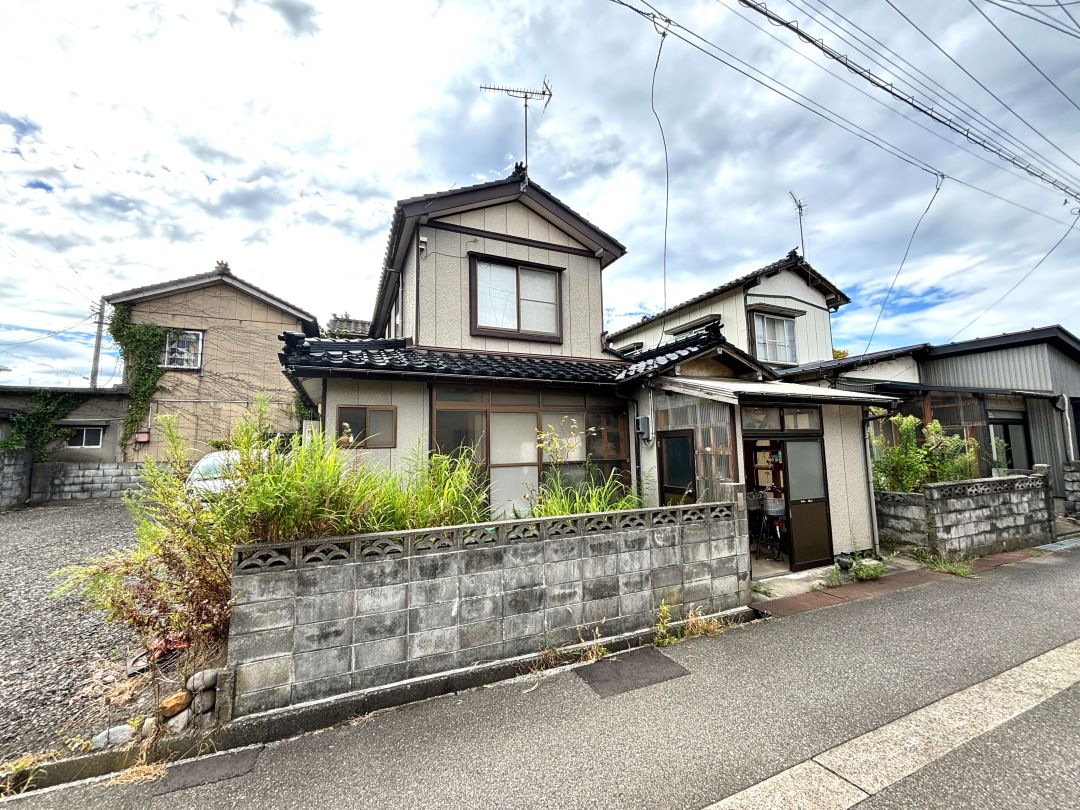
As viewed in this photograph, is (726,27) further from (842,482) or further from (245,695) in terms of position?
(245,695)

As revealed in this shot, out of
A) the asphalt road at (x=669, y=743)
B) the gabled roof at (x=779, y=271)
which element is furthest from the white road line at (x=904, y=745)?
the gabled roof at (x=779, y=271)

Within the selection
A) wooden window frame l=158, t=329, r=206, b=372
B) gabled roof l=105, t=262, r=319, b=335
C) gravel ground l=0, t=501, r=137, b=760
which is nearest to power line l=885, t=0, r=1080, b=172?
gravel ground l=0, t=501, r=137, b=760

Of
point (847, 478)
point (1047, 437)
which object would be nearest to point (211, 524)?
point (847, 478)

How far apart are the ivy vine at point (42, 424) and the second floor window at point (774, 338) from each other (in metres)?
19.9

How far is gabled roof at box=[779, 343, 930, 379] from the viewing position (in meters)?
9.20

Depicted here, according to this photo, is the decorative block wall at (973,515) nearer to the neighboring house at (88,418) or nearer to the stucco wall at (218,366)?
the stucco wall at (218,366)

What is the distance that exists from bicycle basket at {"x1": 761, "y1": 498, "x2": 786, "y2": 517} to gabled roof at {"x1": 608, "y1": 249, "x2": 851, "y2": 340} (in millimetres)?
7216

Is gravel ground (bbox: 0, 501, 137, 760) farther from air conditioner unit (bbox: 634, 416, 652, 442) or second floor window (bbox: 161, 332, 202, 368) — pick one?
second floor window (bbox: 161, 332, 202, 368)

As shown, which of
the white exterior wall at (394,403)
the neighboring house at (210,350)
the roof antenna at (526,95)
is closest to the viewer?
the white exterior wall at (394,403)

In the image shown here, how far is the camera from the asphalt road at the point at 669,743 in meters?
2.35

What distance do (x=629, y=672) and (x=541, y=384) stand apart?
165 inches

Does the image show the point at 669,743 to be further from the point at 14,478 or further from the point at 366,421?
the point at 14,478

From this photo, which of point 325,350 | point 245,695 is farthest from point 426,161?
point 245,695

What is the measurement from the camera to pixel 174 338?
13.3m
